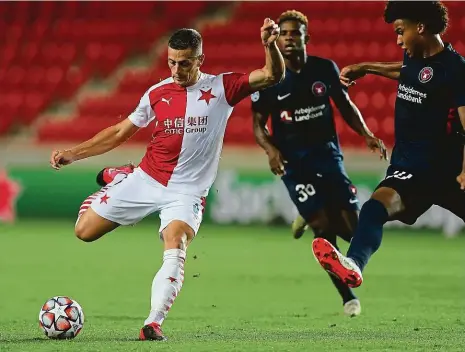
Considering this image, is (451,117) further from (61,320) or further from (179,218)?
(61,320)

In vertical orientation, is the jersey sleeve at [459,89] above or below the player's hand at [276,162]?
above

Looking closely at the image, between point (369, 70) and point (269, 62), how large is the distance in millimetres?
926

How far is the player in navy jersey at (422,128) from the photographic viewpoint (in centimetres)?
611

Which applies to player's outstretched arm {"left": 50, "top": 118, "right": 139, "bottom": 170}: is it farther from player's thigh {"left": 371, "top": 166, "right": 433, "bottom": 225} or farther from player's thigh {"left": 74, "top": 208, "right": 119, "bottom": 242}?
player's thigh {"left": 371, "top": 166, "right": 433, "bottom": 225}

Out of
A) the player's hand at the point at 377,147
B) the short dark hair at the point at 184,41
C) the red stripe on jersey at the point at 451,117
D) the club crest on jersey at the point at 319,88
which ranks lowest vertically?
the player's hand at the point at 377,147

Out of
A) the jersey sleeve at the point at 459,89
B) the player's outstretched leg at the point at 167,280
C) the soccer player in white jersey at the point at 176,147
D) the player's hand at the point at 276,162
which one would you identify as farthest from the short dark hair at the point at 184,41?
the player's hand at the point at 276,162

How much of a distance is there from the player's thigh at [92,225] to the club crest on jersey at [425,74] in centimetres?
204

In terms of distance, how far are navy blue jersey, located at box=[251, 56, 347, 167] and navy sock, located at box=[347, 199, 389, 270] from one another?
6.44ft

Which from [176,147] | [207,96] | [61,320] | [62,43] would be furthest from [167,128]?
[62,43]

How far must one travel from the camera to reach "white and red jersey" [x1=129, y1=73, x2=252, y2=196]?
6375 mm

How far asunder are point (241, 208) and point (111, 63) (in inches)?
203

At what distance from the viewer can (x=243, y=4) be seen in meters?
18.9

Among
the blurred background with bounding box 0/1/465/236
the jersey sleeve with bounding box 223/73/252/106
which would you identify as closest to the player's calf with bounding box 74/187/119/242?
the jersey sleeve with bounding box 223/73/252/106

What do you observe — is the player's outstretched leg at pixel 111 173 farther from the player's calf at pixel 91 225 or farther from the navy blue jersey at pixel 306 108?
the navy blue jersey at pixel 306 108
